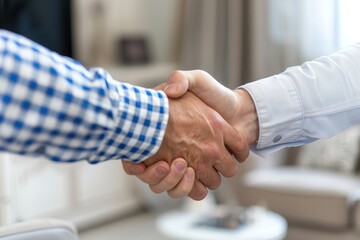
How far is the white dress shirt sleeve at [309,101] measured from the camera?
4.97 feet

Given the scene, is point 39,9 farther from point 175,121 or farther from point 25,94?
point 25,94

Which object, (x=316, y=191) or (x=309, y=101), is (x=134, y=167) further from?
(x=316, y=191)

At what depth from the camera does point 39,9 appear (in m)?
3.77

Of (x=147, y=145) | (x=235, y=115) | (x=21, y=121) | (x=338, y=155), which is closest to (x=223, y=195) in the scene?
(x=338, y=155)

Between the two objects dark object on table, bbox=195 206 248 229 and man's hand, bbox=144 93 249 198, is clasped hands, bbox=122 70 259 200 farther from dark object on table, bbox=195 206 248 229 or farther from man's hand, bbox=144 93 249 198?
dark object on table, bbox=195 206 248 229

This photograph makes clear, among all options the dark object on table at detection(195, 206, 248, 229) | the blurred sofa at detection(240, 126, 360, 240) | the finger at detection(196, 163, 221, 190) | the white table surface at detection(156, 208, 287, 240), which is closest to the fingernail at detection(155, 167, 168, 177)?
the finger at detection(196, 163, 221, 190)

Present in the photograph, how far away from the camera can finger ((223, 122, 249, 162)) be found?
157 centimetres

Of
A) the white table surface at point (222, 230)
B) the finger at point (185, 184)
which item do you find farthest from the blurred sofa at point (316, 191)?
the finger at point (185, 184)

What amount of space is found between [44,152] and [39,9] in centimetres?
279

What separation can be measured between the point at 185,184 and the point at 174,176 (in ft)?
0.13

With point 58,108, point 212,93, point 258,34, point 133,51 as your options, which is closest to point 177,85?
point 212,93

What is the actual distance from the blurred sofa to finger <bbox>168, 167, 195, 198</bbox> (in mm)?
1932

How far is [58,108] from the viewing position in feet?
3.53

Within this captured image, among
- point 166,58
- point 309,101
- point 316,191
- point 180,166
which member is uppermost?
point 309,101
